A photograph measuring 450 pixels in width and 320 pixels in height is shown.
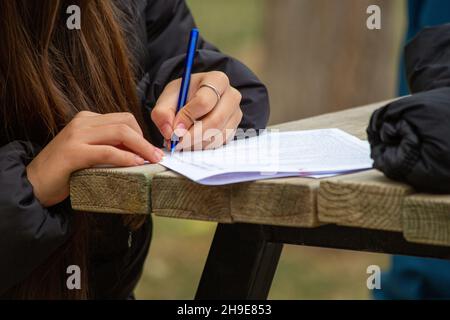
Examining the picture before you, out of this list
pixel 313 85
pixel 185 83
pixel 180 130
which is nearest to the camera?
pixel 180 130

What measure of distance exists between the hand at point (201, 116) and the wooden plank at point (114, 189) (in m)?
0.13

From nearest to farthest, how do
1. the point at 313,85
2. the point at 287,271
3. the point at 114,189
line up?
the point at 114,189, the point at 287,271, the point at 313,85

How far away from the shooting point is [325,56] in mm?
5047

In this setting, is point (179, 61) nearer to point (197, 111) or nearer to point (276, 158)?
point (197, 111)

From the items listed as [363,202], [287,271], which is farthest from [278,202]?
[287,271]

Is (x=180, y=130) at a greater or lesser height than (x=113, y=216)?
greater

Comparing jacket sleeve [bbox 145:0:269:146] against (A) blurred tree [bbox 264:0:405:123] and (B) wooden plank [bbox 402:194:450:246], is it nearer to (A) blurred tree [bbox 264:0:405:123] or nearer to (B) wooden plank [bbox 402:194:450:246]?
(B) wooden plank [bbox 402:194:450:246]

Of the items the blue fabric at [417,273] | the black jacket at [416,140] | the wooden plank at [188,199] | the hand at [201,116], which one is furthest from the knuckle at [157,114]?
the blue fabric at [417,273]

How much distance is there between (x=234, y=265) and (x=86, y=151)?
1.18ft

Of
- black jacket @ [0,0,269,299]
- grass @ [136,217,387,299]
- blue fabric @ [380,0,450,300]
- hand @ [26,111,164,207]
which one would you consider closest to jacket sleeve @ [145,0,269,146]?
black jacket @ [0,0,269,299]

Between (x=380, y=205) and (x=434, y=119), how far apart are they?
0.43 feet

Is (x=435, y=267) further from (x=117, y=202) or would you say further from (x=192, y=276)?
(x=117, y=202)

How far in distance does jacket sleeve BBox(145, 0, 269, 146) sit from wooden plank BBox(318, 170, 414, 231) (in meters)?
0.56

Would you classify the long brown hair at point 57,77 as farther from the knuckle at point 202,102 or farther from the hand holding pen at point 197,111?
the knuckle at point 202,102
